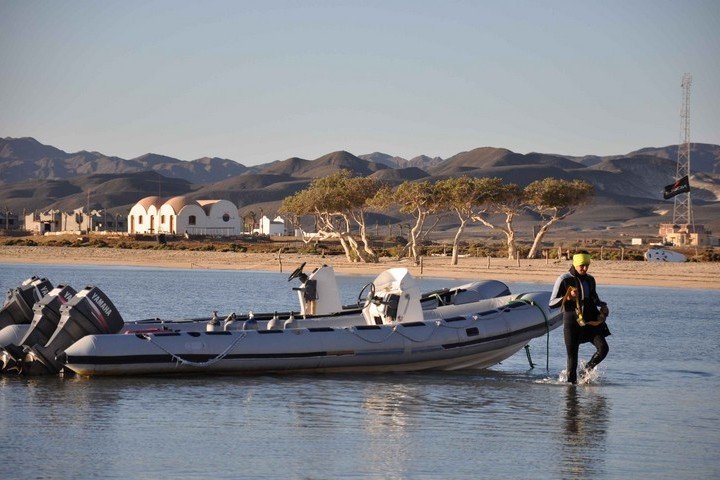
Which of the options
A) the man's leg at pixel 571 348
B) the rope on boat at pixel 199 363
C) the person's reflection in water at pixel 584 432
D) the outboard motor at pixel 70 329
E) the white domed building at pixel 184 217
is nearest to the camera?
the person's reflection in water at pixel 584 432

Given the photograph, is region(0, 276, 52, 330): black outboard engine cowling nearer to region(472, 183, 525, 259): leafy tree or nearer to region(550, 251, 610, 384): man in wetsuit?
region(550, 251, 610, 384): man in wetsuit

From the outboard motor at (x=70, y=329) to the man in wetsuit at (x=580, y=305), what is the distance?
627 centimetres

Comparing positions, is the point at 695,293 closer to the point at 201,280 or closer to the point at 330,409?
the point at 201,280

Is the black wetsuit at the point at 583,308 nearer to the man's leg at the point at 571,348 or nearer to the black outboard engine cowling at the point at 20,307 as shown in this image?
the man's leg at the point at 571,348

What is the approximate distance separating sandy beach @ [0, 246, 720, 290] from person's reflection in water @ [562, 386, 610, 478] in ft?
110

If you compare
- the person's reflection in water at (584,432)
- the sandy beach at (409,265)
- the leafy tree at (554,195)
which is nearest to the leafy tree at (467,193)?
the leafy tree at (554,195)

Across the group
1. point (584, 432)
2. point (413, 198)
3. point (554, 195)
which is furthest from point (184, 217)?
point (584, 432)

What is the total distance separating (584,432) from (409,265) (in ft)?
153

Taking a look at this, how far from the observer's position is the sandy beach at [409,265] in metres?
51.1

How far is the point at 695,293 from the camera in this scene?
45344 millimetres

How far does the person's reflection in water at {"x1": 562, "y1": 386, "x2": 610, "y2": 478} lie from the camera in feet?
36.3

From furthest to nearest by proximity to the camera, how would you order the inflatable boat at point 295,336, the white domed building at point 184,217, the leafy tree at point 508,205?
the white domed building at point 184,217 → the leafy tree at point 508,205 → the inflatable boat at point 295,336

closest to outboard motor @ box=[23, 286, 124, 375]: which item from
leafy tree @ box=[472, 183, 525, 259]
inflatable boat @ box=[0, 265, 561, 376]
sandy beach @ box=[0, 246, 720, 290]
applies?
inflatable boat @ box=[0, 265, 561, 376]

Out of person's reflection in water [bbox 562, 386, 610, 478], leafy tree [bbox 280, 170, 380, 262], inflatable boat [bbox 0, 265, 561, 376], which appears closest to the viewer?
person's reflection in water [bbox 562, 386, 610, 478]
